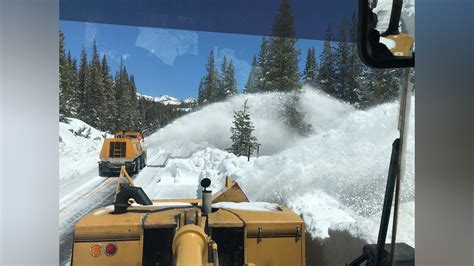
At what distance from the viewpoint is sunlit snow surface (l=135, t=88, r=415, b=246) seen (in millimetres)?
3750

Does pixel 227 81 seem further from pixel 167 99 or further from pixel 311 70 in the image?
pixel 311 70

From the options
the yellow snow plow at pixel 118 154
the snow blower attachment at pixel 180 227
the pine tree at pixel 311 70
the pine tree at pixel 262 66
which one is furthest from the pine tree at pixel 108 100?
the pine tree at pixel 311 70

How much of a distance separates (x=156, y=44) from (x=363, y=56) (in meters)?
2.89

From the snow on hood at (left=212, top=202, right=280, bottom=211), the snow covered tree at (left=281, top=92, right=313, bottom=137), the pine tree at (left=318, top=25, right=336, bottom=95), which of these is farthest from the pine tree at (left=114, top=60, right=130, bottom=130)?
the pine tree at (left=318, top=25, right=336, bottom=95)

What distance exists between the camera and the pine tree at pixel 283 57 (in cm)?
348

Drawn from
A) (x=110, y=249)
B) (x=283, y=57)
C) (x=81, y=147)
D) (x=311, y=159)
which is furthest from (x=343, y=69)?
(x=110, y=249)

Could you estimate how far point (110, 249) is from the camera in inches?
77.2

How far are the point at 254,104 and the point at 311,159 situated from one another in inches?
33.6

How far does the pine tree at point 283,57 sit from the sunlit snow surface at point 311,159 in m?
0.15

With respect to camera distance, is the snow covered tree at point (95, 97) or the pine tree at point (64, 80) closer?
the pine tree at point (64, 80)

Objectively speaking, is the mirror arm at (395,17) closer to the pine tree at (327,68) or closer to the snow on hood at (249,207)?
the snow on hood at (249,207)

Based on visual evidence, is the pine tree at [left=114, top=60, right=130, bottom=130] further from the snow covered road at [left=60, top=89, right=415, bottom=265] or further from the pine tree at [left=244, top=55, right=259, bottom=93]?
the pine tree at [left=244, top=55, right=259, bottom=93]

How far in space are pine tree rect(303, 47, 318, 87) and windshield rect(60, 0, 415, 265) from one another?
0.03 ft
